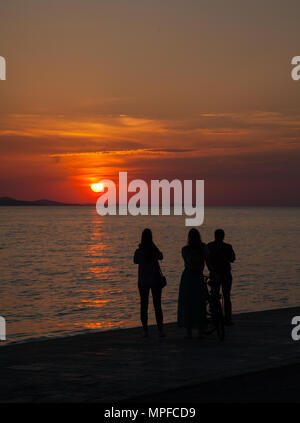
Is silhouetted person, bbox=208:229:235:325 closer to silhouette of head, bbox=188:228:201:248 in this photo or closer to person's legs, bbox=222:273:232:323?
person's legs, bbox=222:273:232:323

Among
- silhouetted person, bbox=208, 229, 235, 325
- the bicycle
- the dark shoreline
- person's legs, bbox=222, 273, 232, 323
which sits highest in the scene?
silhouetted person, bbox=208, 229, 235, 325

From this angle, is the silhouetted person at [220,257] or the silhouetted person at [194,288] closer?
the silhouetted person at [194,288]

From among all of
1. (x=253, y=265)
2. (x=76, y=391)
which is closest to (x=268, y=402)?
(x=76, y=391)

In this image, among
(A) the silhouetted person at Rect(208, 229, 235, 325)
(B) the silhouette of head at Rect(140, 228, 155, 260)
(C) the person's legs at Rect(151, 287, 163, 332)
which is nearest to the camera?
(B) the silhouette of head at Rect(140, 228, 155, 260)

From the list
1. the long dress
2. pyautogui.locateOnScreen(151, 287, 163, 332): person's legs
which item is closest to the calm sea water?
pyautogui.locateOnScreen(151, 287, 163, 332): person's legs

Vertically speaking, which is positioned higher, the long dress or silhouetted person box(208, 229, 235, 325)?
silhouetted person box(208, 229, 235, 325)

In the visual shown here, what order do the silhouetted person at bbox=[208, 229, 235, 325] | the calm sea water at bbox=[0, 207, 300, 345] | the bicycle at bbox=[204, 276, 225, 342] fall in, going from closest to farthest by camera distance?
the bicycle at bbox=[204, 276, 225, 342]
the silhouetted person at bbox=[208, 229, 235, 325]
the calm sea water at bbox=[0, 207, 300, 345]

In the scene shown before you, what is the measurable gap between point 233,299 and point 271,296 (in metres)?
2.87

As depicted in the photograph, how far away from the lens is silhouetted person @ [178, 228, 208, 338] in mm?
12516

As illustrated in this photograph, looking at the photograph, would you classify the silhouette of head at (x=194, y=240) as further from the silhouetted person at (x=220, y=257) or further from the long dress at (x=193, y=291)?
the silhouetted person at (x=220, y=257)

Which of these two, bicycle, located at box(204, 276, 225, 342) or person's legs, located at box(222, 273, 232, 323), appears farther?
person's legs, located at box(222, 273, 232, 323)

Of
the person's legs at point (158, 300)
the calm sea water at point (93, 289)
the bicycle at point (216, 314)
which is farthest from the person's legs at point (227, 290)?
the calm sea water at point (93, 289)

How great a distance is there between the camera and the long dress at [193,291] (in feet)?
41.1
